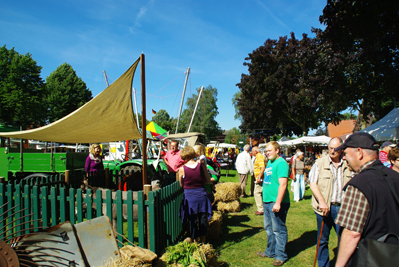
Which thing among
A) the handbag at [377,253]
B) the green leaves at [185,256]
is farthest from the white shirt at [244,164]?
the handbag at [377,253]

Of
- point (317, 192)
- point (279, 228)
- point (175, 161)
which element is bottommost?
point (279, 228)

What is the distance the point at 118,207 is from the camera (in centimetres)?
343

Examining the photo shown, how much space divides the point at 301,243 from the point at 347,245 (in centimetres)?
330

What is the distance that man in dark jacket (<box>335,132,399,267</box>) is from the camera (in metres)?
1.70

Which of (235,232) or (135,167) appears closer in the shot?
(235,232)

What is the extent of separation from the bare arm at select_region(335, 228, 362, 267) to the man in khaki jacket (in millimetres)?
1498

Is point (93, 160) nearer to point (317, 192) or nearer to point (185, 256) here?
point (185, 256)

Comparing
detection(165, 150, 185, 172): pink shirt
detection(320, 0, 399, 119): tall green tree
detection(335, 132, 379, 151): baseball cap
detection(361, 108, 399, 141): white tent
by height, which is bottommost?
detection(165, 150, 185, 172): pink shirt

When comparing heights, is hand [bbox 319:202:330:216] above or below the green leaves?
above

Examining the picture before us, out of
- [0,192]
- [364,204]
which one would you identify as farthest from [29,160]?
[364,204]

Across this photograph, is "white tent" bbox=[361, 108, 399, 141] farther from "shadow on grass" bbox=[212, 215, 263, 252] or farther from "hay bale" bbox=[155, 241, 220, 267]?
"hay bale" bbox=[155, 241, 220, 267]

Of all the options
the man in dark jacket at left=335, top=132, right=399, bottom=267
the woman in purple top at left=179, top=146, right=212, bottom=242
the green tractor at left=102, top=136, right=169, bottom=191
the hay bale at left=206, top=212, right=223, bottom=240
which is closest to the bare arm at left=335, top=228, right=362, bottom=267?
the man in dark jacket at left=335, top=132, right=399, bottom=267

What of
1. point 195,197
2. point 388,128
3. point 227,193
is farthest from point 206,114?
point 195,197

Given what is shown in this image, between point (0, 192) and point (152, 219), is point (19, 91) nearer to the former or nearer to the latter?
point (0, 192)
